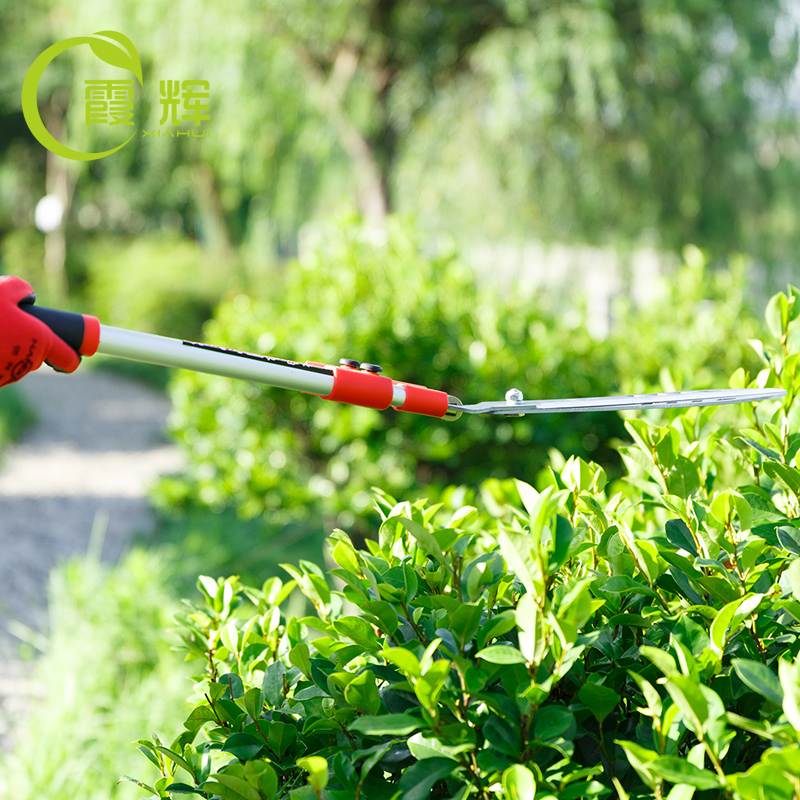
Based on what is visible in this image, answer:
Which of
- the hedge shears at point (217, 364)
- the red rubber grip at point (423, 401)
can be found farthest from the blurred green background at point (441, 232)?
the red rubber grip at point (423, 401)

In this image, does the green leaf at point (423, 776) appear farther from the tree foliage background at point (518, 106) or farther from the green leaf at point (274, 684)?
the tree foliage background at point (518, 106)

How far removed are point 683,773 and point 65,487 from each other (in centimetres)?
611

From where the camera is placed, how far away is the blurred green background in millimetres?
2666

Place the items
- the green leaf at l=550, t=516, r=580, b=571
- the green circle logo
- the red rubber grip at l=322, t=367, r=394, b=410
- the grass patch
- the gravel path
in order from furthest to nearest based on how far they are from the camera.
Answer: the grass patch → the green circle logo → the gravel path → the red rubber grip at l=322, t=367, r=394, b=410 → the green leaf at l=550, t=516, r=580, b=571

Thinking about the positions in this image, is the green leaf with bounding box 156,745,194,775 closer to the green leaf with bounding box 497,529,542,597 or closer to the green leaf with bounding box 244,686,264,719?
the green leaf with bounding box 244,686,264,719

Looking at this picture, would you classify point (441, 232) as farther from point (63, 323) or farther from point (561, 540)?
point (561, 540)

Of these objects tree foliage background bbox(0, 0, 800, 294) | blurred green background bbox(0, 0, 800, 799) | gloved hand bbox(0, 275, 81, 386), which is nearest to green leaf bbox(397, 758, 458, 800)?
gloved hand bbox(0, 275, 81, 386)

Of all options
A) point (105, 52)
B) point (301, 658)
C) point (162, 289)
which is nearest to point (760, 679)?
point (301, 658)

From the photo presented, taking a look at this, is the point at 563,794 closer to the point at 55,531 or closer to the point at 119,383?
the point at 55,531

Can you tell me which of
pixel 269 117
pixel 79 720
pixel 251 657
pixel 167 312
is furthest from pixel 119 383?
pixel 251 657

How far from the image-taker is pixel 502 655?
68cm

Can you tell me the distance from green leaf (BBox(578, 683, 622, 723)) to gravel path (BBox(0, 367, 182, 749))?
8.75 ft

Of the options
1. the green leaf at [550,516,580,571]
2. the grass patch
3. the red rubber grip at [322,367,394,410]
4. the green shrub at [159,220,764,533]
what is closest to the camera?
the green leaf at [550,516,580,571]

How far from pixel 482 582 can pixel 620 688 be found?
20 cm
